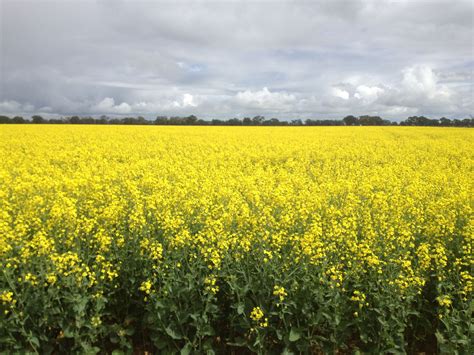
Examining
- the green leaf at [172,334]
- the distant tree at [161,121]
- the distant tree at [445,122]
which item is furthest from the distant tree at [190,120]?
the green leaf at [172,334]

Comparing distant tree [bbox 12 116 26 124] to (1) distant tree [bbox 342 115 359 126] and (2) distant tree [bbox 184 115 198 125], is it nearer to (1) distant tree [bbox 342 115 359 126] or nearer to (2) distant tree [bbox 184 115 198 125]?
(2) distant tree [bbox 184 115 198 125]

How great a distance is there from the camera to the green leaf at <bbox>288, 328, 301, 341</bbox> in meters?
4.23

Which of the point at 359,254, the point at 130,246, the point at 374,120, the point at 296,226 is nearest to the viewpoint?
the point at 359,254

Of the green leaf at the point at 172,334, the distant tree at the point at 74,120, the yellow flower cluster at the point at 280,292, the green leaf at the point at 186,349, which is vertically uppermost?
the distant tree at the point at 74,120

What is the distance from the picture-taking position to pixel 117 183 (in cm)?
886

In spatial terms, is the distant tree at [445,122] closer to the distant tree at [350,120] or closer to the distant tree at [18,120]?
the distant tree at [350,120]

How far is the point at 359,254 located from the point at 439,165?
1093 cm

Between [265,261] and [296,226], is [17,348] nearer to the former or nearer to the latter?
[265,261]

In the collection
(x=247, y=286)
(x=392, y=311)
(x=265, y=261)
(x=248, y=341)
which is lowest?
(x=248, y=341)

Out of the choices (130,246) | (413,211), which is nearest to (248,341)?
(130,246)

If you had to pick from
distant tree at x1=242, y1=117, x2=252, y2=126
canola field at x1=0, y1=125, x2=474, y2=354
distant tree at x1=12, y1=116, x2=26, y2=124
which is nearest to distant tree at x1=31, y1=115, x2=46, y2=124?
distant tree at x1=12, y1=116, x2=26, y2=124

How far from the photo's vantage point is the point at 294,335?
14.0 feet

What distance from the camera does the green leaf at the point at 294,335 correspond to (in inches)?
166

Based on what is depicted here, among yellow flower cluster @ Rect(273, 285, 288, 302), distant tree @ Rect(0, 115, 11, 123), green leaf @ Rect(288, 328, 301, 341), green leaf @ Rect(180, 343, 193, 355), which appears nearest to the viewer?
yellow flower cluster @ Rect(273, 285, 288, 302)
